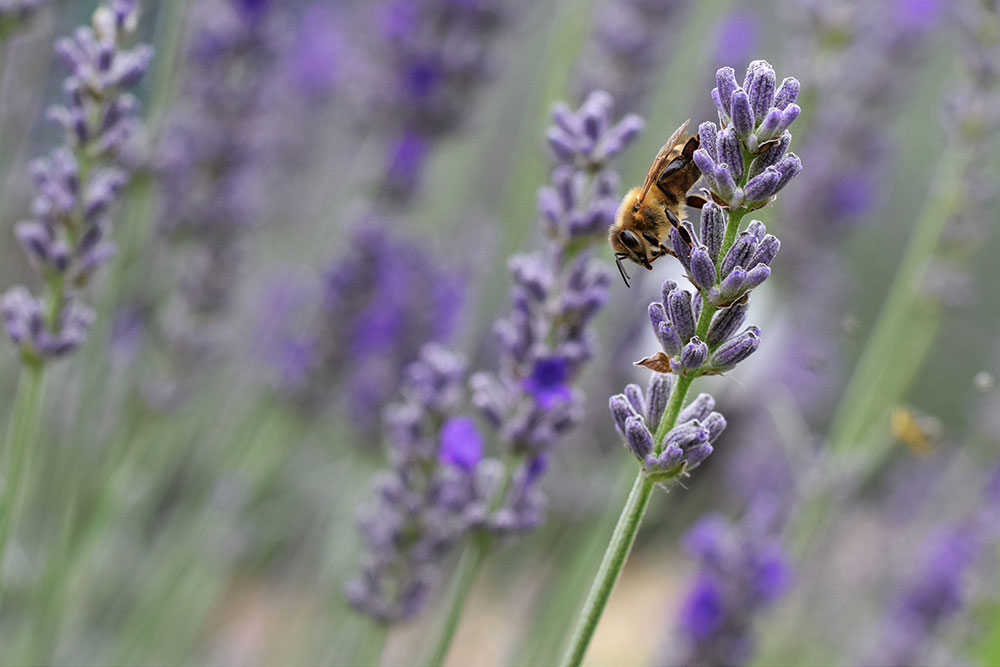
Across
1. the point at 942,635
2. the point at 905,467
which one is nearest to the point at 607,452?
the point at 942,635

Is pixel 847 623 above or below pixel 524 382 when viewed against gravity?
below

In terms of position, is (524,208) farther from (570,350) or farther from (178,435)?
(570,350)

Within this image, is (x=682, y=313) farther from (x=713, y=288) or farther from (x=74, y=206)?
(x=74, y=206)

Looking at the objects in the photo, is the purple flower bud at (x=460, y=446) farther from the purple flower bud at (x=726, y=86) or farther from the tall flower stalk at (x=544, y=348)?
the purple flower bud at (x=726, y=86)

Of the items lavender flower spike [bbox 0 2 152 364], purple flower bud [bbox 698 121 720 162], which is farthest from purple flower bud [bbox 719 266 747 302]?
lavender flower spike [bbox 0 2 152 364]

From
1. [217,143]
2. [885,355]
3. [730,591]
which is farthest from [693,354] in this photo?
[217,143]

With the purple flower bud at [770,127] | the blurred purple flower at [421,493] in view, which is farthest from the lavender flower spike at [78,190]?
the purple flower bud at [770,127]

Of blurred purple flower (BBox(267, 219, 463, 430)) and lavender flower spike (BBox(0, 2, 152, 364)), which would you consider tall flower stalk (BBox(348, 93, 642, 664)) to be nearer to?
lavender flower spike (BBox(0, 2, 152, 364))
